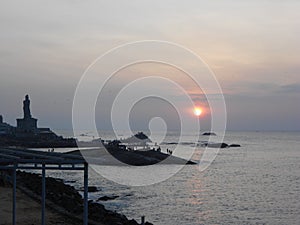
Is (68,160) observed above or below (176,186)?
above

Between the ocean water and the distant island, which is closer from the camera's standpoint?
the ocean water

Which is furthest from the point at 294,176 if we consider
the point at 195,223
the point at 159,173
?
the point at 195,223

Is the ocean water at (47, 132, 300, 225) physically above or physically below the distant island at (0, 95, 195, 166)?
below

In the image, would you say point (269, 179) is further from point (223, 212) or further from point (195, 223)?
point (195, 223)

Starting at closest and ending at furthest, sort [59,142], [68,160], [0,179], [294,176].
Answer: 1. [68,160]
2. [0,179]
3. [294,176]
4. [59,142]

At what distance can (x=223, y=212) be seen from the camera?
90.7ft

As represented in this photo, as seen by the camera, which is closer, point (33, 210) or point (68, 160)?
point (68, 160)

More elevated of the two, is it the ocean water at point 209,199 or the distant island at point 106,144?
the distant island at point 106,144

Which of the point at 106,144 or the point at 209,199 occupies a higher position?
the point at 106,144

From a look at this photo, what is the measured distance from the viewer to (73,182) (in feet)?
135

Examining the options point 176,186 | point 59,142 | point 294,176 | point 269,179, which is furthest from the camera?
point 59,142

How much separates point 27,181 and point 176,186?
1443 cm

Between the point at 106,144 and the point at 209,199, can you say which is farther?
the point at 106,144

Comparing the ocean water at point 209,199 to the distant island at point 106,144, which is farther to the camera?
the distant island at point 106,144
